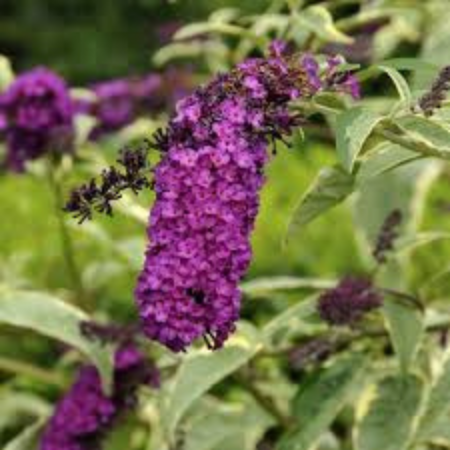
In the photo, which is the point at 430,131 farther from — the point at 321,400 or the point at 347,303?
the point at 321,400

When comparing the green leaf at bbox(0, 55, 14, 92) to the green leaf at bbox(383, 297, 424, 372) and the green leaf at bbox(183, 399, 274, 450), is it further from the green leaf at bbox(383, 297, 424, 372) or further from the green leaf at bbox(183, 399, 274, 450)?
the green leaf at bbox(383, 297, 424, 372)

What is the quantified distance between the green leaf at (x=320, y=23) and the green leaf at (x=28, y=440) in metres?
1.02

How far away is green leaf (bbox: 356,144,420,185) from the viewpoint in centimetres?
202

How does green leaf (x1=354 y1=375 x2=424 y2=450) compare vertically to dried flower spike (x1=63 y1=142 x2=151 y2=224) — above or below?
below

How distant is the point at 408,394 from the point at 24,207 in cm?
325

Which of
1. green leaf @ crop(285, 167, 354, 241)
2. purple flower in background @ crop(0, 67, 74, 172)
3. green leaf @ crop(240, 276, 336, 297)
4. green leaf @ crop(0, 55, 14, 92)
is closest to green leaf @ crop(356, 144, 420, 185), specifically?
green leaf @ crop(285, 167, 354, 241)

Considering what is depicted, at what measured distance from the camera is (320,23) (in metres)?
2.63

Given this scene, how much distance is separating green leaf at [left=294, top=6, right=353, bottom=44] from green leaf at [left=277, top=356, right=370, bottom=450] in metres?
0.62

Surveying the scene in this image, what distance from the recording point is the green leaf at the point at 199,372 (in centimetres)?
244

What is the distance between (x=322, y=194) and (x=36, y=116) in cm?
102

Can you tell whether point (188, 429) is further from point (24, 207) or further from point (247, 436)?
point (24, 207)

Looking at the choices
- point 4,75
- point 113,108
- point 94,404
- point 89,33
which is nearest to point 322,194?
point 94,404

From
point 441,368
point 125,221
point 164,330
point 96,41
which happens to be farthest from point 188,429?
point 96,41

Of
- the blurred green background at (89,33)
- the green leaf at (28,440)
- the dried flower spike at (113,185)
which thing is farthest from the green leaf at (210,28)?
the blurred green background at (89,33)
